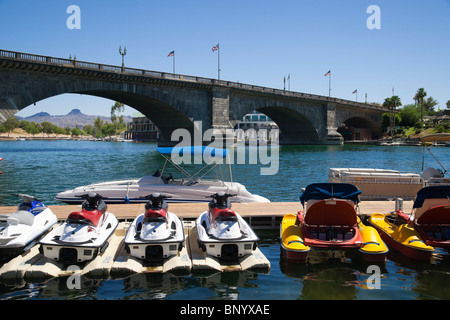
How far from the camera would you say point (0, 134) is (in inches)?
7618

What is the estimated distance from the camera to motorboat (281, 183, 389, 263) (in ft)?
31.4

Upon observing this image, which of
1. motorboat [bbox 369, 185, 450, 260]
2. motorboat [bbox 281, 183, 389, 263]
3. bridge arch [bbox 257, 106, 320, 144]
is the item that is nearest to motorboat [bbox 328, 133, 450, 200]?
motorboat [bbox 369, 185, 450, 260]

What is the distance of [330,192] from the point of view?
1050cm

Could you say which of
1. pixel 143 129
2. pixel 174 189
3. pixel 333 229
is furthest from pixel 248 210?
pixel 143 129

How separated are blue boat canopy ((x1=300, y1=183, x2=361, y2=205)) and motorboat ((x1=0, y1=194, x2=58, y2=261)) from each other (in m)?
7.09

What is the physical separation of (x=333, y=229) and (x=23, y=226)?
7.83 metres

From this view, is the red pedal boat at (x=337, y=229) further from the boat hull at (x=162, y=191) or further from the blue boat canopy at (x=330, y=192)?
the boat hull at (x=162, y=191)

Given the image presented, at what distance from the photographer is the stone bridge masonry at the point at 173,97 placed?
38.9 meters

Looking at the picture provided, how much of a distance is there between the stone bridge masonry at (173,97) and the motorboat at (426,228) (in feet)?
124

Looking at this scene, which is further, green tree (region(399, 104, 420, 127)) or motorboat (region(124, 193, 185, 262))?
green tree (region(399, 104, 420, 127))

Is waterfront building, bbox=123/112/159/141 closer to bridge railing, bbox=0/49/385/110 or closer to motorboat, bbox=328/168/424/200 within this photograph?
bridge railing, bbox=0/49/385/110
